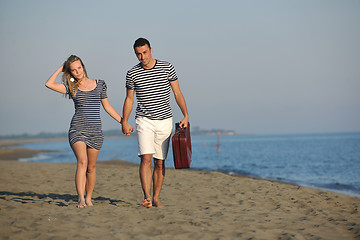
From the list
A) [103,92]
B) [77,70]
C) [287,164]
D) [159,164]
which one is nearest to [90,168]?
[159,164]

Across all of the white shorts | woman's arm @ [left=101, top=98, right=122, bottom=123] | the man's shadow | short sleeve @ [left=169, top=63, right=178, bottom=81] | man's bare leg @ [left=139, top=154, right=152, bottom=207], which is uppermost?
short sleeve @ [left=169, top=63, right=178, bottom=81]

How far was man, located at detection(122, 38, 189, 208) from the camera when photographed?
4.97m

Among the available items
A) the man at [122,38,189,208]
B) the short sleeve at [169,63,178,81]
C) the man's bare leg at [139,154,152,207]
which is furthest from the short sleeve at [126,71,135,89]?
the man's bare leg at [139,154,152,207]

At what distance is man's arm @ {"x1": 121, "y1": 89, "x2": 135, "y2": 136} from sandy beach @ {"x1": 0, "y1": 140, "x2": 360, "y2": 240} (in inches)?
43.0

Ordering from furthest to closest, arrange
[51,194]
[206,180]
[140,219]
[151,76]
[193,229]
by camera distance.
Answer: [206,180] < [51,194] < [151,76] < [140,219] < [193,229]

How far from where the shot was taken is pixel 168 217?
454 centimetres

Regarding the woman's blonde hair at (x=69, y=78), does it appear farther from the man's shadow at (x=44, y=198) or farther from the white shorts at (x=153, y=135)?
the man's shadow at (x=44, y=198)

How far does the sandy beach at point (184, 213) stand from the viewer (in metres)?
3.83

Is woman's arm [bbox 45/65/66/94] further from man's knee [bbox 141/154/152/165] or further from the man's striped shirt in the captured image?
man's knee [bbox 141/154/152/165]

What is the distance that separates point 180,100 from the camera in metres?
5.25

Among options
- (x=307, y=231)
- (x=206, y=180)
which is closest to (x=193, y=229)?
(x=307, y=231)

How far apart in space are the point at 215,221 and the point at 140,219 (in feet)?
2.94

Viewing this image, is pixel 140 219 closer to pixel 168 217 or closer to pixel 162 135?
pixel 168 217

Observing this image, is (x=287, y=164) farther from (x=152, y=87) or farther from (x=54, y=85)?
(x=54, y=85)
